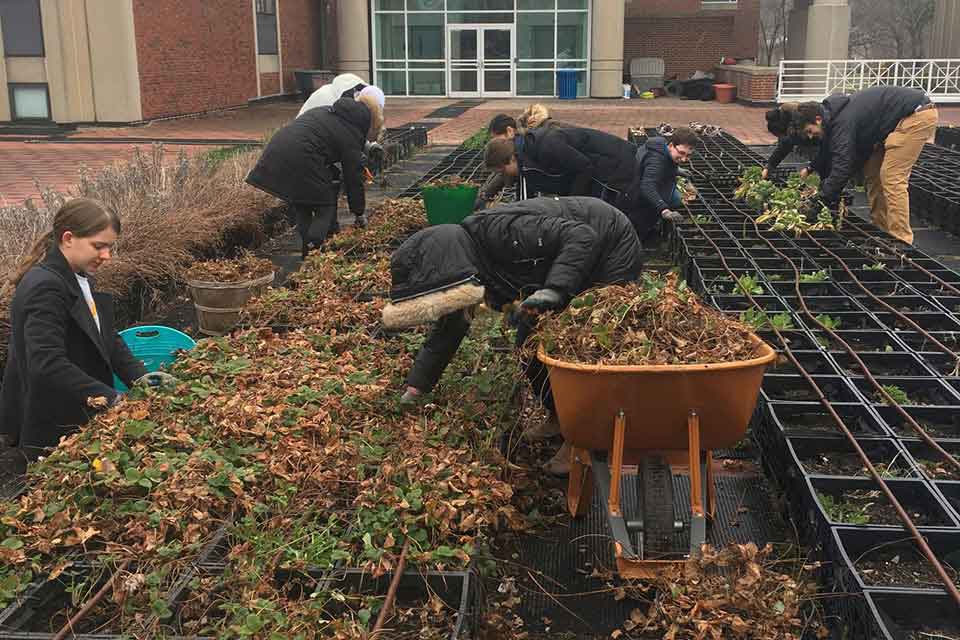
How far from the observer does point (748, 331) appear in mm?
3281

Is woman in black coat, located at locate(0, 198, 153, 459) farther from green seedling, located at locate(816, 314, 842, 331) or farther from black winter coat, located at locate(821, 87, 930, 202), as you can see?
black winter coat, located at locate(821, 87, 930, 202)

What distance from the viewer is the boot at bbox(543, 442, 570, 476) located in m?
4.20

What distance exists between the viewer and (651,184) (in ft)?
23.1

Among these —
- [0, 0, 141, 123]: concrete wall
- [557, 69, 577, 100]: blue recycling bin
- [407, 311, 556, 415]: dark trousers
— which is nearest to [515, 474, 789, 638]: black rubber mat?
[407, 311, 556, 415]: dark trousers

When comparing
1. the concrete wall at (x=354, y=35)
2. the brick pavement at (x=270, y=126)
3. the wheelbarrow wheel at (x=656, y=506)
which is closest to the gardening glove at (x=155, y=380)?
the wheelbarrow wheel at (x=656, y=506)

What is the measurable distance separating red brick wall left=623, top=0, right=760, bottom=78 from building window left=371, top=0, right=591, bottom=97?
662 cm

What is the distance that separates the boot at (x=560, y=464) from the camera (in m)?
4.20

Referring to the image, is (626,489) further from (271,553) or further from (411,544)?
(271,553)

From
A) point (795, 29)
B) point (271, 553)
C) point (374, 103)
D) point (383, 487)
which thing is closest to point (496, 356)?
point (383, 487)

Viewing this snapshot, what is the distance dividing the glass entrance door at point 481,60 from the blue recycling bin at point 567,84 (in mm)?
1756

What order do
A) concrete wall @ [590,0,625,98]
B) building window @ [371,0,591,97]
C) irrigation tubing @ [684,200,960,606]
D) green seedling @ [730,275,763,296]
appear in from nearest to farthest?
1. irrigation tubing @ [684,200,960,606]
2. green seedling @ [730,275,763,296]
3. concrete wall @ [590,0,625,98]
4. building window @ [371,0,591,97]

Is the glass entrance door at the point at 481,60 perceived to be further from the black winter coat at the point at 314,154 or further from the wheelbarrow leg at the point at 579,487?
the wheelbarrow leg at the point at 579,487

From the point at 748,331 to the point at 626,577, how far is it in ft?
3.10

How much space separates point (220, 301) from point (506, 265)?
2821mm
